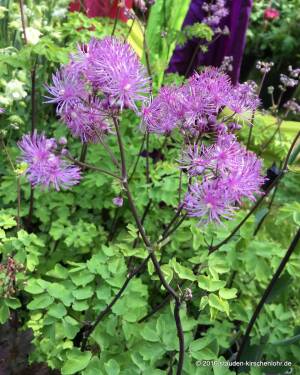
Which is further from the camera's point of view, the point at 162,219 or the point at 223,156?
the point at 162,219

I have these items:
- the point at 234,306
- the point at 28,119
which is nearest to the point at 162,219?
the point at 234,306

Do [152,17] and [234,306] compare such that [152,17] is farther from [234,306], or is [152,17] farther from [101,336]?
[101,336]

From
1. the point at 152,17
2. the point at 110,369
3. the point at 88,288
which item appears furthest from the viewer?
the point at 152,17

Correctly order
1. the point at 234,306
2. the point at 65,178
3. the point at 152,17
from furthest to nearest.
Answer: the point at 152,17 < the point at 234,306 < the point at 65,178

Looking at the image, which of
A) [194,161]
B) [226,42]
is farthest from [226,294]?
[226,42]

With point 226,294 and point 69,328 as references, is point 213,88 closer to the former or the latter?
point 226,294

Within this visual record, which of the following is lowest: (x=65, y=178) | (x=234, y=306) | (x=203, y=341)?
(x=234, y=306)

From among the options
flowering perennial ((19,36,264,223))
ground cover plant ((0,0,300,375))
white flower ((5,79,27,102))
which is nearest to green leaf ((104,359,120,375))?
ground cover plant ((0,0,300,375))
